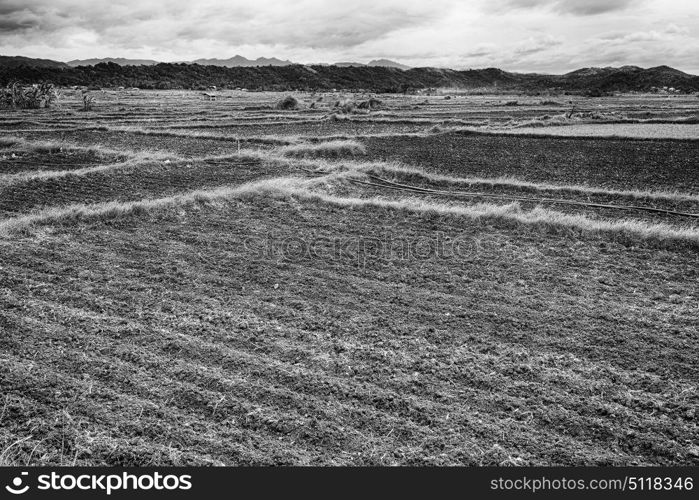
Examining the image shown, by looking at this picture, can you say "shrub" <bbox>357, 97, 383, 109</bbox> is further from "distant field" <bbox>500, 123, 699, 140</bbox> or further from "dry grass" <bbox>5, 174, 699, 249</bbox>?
"dry grass" <bbox>5, 174, 699, 249</bbox>

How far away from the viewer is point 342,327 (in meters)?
7.26

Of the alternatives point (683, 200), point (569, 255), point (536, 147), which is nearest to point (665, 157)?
point (536, 147)

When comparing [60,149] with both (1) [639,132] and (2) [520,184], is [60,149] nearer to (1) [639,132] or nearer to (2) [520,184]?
(2) [520,184]

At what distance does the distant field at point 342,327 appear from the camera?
5.00 metres

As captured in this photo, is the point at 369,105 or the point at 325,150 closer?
the point at 325,150

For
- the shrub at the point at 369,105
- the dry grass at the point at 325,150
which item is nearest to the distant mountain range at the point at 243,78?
the shrub at the point at 369,105

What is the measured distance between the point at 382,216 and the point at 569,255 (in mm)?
4787

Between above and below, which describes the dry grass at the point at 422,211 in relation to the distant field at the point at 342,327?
above

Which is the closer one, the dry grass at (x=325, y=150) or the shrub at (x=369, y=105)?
the dry grass at (x=325, y=150)

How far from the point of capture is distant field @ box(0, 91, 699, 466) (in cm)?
500

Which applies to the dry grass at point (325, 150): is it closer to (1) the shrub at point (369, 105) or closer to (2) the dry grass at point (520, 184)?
(2) the dry grass at point (520, 184)

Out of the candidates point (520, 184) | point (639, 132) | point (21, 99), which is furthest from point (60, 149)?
point (21, 99)

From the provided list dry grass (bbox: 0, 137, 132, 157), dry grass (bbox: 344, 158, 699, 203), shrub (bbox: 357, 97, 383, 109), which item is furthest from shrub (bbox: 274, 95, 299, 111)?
dry grass (bbox: 344, 158, 699, 203)

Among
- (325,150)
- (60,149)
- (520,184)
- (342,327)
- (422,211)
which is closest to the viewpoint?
(342,327)
